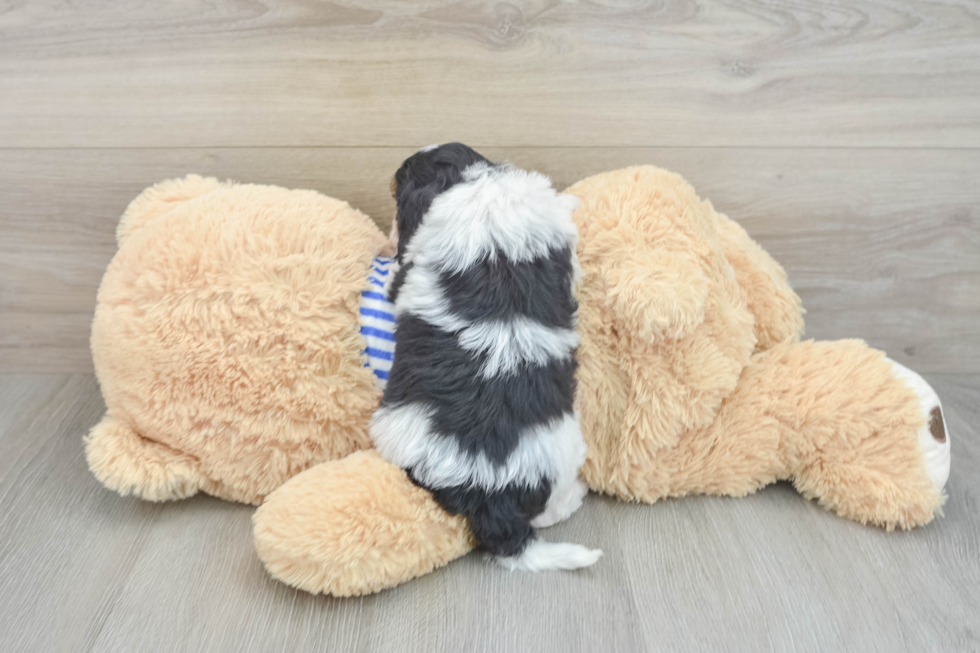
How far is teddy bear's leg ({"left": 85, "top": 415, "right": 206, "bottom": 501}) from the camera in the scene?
77 cm

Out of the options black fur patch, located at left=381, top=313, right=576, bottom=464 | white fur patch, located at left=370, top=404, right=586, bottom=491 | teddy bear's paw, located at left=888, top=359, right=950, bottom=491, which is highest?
black fur patch, located at left=381, top=313, right=576, bottom=464

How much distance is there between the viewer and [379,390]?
792 millimetres

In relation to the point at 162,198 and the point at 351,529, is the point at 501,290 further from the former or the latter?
the point at 162,198

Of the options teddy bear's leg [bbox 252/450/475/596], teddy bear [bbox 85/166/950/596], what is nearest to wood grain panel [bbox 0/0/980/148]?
teddy bear [bbox 85/166/950/596]

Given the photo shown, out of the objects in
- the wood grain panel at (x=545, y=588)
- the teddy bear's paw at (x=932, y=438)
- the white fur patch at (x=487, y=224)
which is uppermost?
the white fur patch at (x=487, y=224)

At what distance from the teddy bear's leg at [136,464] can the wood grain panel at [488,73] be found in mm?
415

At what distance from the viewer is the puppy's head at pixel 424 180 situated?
2.37ft

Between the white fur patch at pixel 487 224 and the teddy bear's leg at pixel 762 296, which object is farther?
the teddy bear's leg at pixel 762 296

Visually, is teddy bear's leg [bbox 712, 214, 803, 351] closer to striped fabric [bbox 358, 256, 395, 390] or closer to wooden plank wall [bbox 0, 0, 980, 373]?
wooden plank wall [bbox 0, 0, 980, 373]

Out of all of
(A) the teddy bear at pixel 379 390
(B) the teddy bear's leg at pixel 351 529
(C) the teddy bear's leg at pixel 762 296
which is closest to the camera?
(B) the teddy bear's leg at pixel 351 529

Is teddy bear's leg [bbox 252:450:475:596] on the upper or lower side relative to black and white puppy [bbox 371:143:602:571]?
lower

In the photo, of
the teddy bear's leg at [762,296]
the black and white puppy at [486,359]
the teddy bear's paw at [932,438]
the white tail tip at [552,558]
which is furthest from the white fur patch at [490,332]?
the teddy bear's paw at [932,438]

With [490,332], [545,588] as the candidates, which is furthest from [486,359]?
[545,588]

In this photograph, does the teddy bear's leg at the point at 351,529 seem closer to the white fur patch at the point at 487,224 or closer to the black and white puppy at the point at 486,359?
the black and white puppy at the point at 486,359
